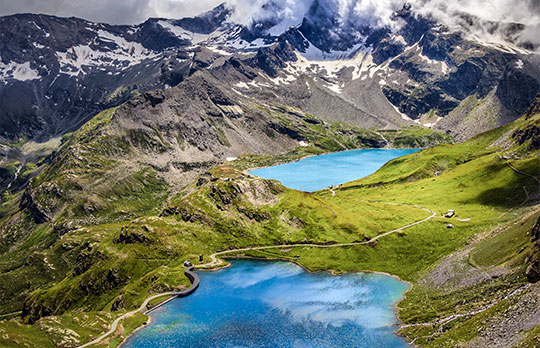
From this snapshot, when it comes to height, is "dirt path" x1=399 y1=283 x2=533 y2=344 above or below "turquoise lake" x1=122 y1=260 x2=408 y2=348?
above

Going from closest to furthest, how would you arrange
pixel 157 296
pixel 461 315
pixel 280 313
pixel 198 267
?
pixel 461 315 → pixel 280 313 → pixel 157 296 → pixel 198 267

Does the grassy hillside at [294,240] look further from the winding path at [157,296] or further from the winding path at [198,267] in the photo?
the winding path at [157,296]

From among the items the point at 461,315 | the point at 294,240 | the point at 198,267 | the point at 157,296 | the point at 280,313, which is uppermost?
the point at 157,296

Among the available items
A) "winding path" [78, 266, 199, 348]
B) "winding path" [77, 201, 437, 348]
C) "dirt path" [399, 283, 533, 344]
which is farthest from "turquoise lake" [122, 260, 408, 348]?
"dirt path" [399, 283, 533, 344]

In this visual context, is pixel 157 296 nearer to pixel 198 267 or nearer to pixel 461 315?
pixel 198 267

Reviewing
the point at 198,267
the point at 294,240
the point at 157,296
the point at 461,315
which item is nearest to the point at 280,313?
the point at 157,296

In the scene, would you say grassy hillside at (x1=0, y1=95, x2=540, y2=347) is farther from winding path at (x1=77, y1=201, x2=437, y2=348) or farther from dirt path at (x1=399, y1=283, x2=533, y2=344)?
dirt path at (x1=399, y1=283, x2=533, y2=344)

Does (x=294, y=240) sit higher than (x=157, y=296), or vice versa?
(x=157, y=296)

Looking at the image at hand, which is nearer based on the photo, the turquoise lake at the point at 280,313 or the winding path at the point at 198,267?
the turquoise lake at the point at 280,313

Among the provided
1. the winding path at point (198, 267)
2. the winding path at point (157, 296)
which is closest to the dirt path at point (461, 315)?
the winding path at point (198, 267)
